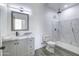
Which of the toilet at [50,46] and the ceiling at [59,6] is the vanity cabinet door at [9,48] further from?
the ceiling at [59,6]

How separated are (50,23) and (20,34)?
0.55 m

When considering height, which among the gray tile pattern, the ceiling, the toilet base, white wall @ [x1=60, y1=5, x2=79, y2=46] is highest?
the ceiling

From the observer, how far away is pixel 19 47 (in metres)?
1.26

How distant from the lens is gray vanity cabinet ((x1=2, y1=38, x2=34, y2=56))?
121cm

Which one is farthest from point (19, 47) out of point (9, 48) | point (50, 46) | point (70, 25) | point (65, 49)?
point (70, 25)

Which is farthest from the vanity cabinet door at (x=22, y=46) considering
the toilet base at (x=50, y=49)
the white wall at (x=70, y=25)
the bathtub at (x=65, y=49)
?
the white wall at (x=70, y=25)

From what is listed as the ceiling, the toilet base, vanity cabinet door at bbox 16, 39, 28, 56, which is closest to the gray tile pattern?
the toilet base

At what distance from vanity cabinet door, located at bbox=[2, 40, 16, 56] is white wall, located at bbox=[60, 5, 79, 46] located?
84cm

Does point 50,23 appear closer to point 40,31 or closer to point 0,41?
point 40,31

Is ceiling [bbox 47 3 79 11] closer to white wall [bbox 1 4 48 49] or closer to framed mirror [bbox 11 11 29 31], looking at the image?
Result: white wall [bbox 1 4 48 49]

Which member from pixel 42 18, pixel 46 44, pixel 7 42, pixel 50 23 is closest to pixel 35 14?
pixel 42 18

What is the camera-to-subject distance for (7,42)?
48.3 inches

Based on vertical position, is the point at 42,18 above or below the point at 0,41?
above

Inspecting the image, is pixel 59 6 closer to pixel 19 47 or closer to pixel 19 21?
pixel 19 21
